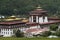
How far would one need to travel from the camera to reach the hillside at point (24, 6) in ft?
158

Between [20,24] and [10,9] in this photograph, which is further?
[10,9]

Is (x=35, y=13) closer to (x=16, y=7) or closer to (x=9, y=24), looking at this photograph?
(x=9, y=24)

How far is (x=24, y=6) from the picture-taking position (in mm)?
52750

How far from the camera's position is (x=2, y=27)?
24328 mm

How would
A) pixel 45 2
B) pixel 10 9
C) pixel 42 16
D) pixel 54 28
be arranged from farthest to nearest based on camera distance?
1. pixel 45 2
2. pixel 10 9
3. pixel 42 16
4. pixel 54 28

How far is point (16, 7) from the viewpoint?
52688mm

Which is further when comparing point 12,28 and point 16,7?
point 16,7

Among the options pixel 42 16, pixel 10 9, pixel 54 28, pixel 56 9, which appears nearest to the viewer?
pixel 54 28

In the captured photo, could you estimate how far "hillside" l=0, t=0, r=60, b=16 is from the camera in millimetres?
48225

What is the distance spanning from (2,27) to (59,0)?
117 ft

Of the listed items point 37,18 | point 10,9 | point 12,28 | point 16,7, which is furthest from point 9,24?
point 16,7

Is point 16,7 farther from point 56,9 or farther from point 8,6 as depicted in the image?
point 56,9

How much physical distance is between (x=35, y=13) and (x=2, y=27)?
4.50 meters

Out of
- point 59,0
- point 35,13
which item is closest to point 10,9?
point 59,0
